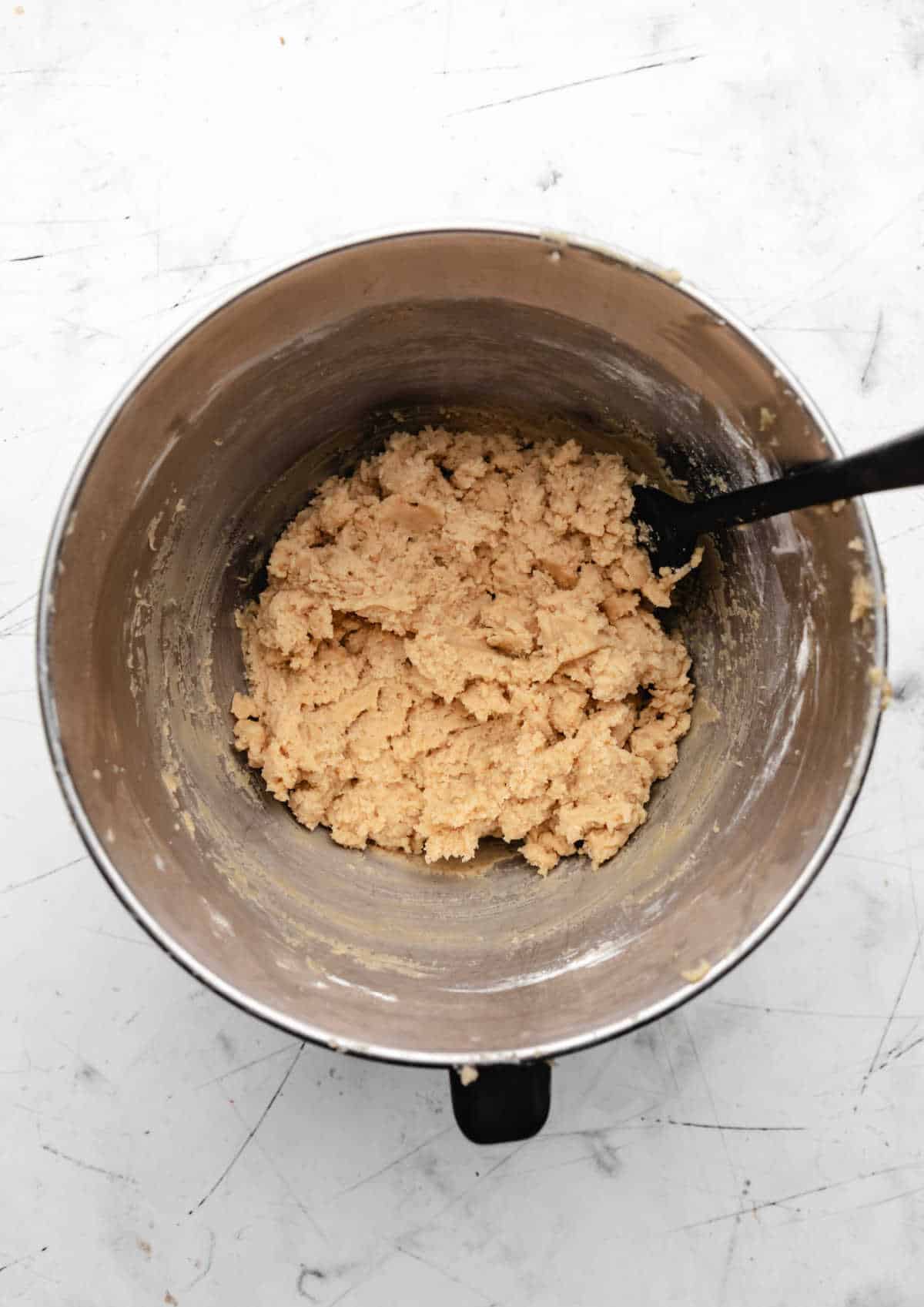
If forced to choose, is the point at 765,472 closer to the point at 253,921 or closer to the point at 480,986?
the point at 480,986

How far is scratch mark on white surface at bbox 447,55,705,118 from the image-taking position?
65.2 inches

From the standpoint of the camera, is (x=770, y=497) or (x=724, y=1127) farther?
(x=724, y=1127)

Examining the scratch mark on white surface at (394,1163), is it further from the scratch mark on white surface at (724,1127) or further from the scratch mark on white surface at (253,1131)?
the scratch mark on white surface at (724,1127)

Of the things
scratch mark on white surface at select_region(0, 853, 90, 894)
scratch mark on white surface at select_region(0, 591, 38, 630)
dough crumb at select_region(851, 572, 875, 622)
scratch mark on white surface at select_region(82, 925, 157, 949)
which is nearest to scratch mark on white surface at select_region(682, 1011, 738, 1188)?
dough crumb at select_region(851, 572, 875, 622)

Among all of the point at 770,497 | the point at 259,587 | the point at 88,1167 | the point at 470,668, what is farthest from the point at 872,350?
the point at 88,1167

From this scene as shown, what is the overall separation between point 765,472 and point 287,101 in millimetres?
1037

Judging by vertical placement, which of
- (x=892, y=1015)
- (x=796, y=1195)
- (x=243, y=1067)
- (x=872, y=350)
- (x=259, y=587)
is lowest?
(x=796, y=1195)

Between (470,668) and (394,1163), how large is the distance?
0.88 meters

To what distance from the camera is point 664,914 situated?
142 centimetres

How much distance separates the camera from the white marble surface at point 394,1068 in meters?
1.66

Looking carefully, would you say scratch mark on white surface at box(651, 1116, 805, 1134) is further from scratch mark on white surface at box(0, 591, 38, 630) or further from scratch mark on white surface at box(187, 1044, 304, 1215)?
scratch mark on white surface at box(0, 591, 38, 630)

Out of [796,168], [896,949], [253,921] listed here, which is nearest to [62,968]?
[253,921]

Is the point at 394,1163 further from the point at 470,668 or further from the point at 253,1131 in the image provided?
the point at 470,668

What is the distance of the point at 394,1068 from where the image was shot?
1.68 m
